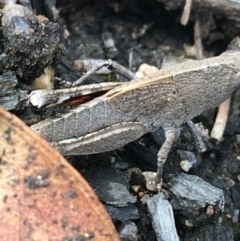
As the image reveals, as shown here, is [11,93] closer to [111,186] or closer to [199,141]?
[111,186]

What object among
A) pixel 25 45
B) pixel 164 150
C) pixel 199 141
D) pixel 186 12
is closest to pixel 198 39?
pixel 186 12

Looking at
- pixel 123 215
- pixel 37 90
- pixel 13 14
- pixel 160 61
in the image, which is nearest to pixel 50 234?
pixel 123 215

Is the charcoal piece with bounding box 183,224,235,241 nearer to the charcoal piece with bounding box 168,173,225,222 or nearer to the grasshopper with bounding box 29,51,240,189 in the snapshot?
the charcoal piece with bounding box 168,173,225,222

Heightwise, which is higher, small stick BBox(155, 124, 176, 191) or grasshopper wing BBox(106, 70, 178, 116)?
grasshopper wing BBox(106, 70, 178, 116)

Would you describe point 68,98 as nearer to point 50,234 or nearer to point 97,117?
point 97,117

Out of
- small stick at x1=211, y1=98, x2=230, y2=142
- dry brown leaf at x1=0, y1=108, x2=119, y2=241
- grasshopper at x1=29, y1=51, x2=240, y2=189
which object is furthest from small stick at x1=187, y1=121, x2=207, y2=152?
dry brown leaf at x1=0, y1=108, x2=119, y2=241

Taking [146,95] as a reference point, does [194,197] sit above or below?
below

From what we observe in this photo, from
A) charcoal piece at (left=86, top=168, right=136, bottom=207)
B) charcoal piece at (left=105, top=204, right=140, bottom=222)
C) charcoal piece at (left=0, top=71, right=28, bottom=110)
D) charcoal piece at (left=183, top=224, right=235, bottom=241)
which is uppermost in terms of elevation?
charcoal piece at (left=0, top=71, right=28, bottom=110)
